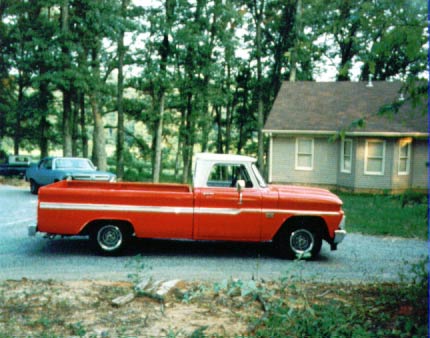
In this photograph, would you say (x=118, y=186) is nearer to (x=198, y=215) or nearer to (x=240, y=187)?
(x=198, y=215)

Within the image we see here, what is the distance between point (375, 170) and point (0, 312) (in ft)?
64.6

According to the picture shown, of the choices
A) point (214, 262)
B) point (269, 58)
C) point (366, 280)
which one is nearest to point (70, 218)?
point (214, 262)

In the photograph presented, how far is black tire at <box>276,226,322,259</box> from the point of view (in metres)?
8.90

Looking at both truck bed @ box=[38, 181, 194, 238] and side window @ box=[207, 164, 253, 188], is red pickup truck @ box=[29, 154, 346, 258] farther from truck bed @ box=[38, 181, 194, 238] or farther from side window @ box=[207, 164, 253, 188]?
side window @ box=[207, 164, 253, 188]

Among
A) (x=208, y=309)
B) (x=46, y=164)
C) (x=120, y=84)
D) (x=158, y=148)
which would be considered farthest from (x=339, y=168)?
(x=208, y=309)

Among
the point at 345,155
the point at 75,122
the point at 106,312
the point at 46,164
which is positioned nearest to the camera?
the point at 106,312

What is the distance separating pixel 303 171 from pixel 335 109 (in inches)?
150

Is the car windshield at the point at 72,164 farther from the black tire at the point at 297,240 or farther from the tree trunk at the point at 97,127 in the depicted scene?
the black tire at the point at 297,240

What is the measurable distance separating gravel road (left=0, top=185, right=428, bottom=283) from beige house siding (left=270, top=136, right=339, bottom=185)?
1258 centimetres

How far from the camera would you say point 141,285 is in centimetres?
652

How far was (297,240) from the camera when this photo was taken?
895 centimetres

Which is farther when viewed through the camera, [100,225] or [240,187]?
[100,225]

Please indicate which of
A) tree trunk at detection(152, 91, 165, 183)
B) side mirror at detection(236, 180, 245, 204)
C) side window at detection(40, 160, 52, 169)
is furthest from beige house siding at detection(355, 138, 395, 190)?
side mirror at detection(236, 180, 245, 204)

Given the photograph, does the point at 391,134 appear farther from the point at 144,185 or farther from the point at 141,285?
the point at 141,285
